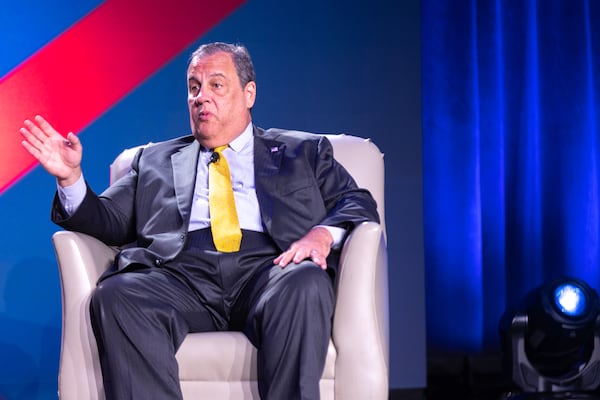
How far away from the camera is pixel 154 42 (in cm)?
326

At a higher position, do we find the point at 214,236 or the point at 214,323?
the point at 214,236

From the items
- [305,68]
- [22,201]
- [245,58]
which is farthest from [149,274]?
[305,68]

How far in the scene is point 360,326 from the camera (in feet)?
6.67

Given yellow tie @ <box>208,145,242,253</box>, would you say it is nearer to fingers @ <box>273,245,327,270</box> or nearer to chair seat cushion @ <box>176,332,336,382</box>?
fingers @ <box>273,245,327,270</box>

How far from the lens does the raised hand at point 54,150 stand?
2.18 metres

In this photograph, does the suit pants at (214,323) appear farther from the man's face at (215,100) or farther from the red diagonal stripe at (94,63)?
the red diagonal stripe at (94,63)

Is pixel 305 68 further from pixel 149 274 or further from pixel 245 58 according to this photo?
pixel 149 274

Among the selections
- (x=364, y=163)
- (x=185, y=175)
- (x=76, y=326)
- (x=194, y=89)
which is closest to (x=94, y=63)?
(x=194, y=89)

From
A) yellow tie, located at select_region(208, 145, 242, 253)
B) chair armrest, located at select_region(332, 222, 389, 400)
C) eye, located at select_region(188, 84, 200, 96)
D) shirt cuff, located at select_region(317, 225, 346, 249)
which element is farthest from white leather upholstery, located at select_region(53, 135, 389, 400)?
eye, located at select_region(188, 84, 200, 96)

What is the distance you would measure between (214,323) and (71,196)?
0.54m

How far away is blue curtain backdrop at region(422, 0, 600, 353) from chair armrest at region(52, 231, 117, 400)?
1.84 m

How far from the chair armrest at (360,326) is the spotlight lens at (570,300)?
1.11 m

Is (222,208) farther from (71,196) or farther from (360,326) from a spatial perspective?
(360,326)

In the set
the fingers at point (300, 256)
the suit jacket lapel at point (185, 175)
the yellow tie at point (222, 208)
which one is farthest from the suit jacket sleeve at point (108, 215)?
the fingers at point (300, 256)
